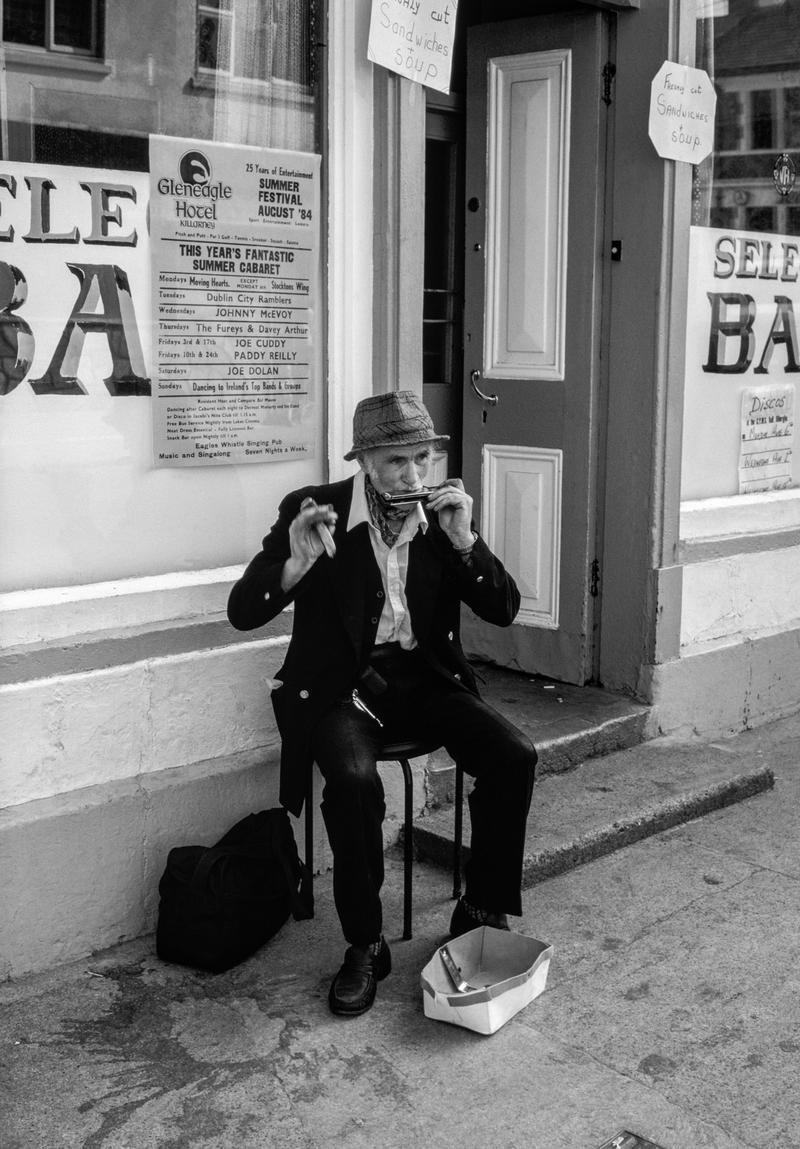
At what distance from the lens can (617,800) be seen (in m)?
4.82

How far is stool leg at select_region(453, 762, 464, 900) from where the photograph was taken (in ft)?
13.4

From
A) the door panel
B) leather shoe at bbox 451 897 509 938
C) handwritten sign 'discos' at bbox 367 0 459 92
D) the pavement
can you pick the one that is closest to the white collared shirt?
leather shoe at bbox 451 897 509 938

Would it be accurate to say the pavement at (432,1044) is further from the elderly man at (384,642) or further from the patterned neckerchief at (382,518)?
the patterned neckerchief at (382,518)

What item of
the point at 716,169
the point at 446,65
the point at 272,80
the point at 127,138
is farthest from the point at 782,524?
the point at 127,138

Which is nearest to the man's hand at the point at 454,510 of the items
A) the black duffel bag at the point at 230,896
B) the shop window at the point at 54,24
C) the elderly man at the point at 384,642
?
the elderly man at the point at 384,642

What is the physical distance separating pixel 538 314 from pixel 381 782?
95.8 inches

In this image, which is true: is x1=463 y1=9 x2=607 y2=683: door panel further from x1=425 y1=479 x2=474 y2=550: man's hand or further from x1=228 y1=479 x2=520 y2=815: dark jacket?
x1=425 y1=479 x2=474 y2=550: man's hand

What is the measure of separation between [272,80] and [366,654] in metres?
1.78

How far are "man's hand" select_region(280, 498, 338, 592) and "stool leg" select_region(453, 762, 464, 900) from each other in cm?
81

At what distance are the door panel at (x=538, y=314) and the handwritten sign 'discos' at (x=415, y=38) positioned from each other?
3.24 ft

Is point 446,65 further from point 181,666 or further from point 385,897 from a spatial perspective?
point 385,897

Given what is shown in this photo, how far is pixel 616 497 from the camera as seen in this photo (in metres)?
5.40

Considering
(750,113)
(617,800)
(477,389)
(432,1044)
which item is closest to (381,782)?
(432,1044)

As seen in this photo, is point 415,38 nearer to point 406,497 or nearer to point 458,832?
point 406,497
